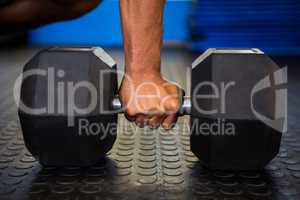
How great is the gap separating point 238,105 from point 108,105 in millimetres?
239

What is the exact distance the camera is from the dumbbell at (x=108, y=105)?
803mm

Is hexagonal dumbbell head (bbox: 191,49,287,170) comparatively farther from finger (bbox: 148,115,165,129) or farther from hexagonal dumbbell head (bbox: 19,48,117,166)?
hexagonal dumbbell head (bbox: 19,48,117,166)

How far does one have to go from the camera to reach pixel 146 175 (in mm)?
852

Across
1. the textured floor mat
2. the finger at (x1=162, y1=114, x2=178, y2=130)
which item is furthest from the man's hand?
the textured floor mat

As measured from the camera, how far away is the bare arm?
779mm

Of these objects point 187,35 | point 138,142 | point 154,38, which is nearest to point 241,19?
point 187,35

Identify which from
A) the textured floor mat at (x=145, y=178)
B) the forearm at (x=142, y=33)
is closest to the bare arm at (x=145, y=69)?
Answer: the forearm at (x=142, y=33)

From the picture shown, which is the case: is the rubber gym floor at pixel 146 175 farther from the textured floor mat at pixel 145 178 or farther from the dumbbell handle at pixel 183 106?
the dumbbell handle at pixel 183 106

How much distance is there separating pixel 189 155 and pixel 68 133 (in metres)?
0.28

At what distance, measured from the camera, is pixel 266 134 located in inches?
31.9

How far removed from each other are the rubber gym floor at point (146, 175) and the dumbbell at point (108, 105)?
41 millimetres

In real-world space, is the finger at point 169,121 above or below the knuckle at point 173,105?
below

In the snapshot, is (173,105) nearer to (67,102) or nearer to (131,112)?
(131,112)

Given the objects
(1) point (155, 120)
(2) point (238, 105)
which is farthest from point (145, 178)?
(2) point (238, 105)
